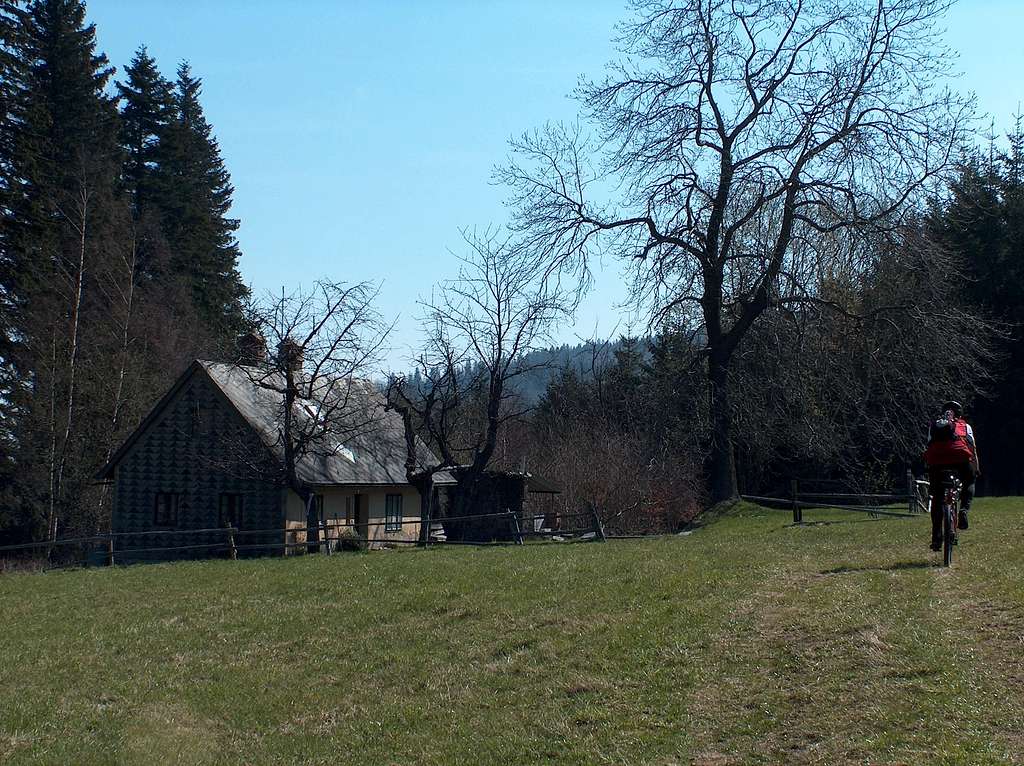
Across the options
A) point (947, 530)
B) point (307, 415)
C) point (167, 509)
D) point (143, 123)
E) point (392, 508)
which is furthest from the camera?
point (143, 123)

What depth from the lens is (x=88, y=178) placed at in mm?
47938

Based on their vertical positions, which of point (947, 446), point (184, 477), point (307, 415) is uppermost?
point (307, 415)

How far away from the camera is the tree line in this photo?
41.8 meters

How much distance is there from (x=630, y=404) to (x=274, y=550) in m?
13.9

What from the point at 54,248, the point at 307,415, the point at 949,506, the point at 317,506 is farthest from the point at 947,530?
the point at 54,248

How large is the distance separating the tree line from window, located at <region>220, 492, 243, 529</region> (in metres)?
5.83

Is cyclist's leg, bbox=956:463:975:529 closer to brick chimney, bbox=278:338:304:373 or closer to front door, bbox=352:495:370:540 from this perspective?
brick chimney, bbox=278:338:304:373

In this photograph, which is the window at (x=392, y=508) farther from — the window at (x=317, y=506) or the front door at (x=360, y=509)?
the window at (x=317, y=506)

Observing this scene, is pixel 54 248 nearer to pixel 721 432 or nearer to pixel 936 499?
pixel 721 432

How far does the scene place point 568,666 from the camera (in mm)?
11906

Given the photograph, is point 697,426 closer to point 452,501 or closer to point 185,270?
point 452,501

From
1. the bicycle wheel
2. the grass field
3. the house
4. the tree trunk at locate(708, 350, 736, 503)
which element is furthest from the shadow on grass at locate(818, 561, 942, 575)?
the house

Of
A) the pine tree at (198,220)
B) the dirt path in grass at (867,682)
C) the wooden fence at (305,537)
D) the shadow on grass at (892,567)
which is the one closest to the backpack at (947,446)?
the shadow on grass at (892,567)

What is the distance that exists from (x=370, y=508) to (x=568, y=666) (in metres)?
32.5
